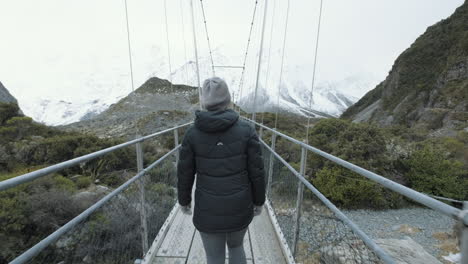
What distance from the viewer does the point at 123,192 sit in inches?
69.5

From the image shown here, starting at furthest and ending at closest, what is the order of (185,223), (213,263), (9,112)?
(9,112), (185,223), (213,263)

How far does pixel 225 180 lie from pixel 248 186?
153mm

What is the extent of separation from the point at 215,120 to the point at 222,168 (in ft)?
0.88

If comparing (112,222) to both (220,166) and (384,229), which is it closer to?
(220,166)

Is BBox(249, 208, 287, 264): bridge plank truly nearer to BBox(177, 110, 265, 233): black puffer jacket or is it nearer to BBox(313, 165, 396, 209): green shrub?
BBox(177, 110, 265, 233): black puffer jacket

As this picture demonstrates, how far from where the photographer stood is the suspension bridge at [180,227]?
3.36 ft

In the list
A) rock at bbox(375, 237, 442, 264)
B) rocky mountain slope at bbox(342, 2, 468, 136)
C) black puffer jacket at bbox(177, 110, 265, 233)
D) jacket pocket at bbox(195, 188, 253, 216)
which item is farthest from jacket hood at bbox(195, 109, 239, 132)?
rocky mountain slope at bbox(342, 2, 468, 136)

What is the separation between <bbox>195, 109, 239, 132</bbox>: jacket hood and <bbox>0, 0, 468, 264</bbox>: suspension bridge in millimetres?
558

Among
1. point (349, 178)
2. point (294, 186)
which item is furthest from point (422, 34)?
point (294, 186)

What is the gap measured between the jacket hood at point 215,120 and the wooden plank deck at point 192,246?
1416mm

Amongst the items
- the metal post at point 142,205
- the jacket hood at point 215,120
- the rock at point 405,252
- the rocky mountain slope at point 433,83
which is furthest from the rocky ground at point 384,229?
the rocky mountain slope at point 433,83

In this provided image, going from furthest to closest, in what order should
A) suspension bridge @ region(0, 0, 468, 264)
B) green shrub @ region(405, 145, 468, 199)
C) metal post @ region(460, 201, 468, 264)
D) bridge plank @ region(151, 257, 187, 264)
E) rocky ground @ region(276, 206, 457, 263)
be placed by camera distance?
green shrub @ region(405, 145, 468, 199) < bridge plank @ region(151, 257, 187, 264) < rocky ground @ region(276, 206, 457, 263) < suspension bridge @ region(0, 0, 468, 264) < metal post @ region(460, 201, 468, 264)

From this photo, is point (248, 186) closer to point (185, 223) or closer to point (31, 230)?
point (185, 223)

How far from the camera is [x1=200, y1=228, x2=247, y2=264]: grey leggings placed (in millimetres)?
1473
